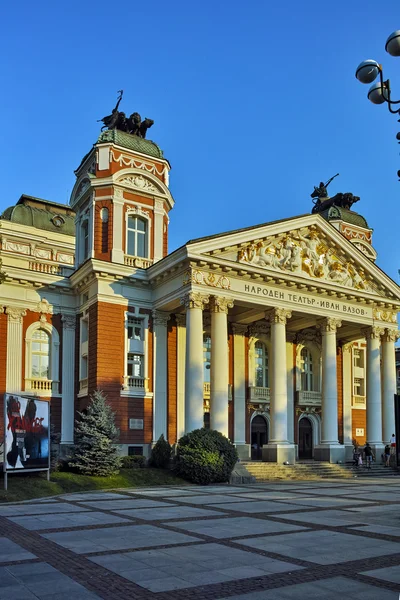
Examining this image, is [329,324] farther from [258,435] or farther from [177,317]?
[177,317]

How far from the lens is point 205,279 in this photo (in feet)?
106

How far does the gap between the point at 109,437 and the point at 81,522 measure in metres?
12.5

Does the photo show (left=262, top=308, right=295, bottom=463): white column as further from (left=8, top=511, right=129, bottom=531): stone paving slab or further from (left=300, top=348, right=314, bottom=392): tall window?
(left=8, top=511, right=129, bottom=531): stone paving slab

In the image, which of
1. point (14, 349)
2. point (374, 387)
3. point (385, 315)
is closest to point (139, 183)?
point (14, 349)

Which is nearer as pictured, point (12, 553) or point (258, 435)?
point (12, 553)

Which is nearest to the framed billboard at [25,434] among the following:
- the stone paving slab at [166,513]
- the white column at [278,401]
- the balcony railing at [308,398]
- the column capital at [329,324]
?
the stone paving slab at [166,513]

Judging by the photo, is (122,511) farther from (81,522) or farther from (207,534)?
(207,534)

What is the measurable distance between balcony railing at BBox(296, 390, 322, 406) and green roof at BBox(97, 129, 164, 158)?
1769 centimetres

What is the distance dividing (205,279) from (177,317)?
452 cm

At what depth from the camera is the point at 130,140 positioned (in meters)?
37.8

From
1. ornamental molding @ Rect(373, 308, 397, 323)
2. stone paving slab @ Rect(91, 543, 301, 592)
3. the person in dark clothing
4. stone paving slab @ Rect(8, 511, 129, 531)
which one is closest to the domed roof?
ornamental molding @ Rect(373, 308, 397, 323)

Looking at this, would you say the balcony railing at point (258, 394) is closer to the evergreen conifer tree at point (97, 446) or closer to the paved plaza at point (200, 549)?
the evergreen conifer tree at point (97, 446)

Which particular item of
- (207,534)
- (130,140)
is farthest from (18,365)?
(207,534)

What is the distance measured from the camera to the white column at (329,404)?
36625 mm
